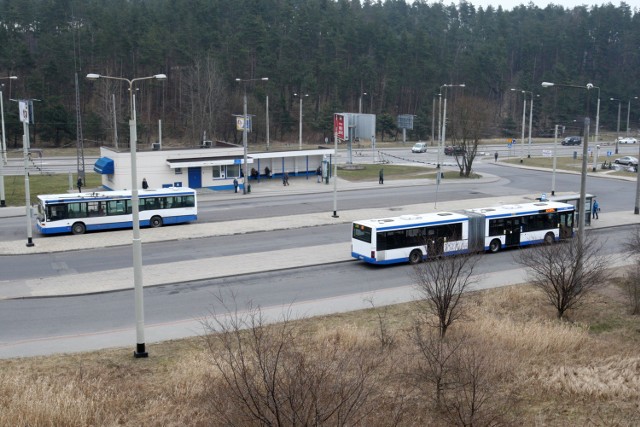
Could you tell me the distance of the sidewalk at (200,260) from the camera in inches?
987

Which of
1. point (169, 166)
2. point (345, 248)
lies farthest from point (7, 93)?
point (345, 248)

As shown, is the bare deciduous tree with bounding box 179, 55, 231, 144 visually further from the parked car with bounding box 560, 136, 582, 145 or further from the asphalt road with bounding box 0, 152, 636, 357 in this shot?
the parked car with bounding box 560, 136, 582, 145

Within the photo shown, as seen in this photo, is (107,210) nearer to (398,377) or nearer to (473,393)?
(398,377)

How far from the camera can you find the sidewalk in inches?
987

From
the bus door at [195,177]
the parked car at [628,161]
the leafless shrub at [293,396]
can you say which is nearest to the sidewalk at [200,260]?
the bus door at [195,177]

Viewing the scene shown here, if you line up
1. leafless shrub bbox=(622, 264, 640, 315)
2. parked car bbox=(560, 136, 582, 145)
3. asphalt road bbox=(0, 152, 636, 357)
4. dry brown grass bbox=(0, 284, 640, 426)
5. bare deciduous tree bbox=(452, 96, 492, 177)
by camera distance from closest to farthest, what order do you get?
dry brown grass bbox=(0, 284, 640, 426)
asphalt road bbox=(0, 152, 636, 357)
leafless shrub bbox=(622, 264, 640, 315)
bare deciduous tree bbox=(452, 96, 492, 177)
parked car bbox=(560, 136, 582, 145)

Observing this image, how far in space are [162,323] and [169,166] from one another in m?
30.9

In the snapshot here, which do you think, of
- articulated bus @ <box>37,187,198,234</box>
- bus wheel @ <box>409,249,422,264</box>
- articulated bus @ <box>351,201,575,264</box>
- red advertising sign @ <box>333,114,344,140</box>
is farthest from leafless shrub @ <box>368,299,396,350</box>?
red advertising sign @ <box>333,114,344,140</box>

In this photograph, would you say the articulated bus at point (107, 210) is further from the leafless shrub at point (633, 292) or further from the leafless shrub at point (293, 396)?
the leafless shrub at point (293, 396)

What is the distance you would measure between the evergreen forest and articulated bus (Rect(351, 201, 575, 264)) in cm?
3624

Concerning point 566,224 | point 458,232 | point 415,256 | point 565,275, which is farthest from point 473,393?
point 566,224

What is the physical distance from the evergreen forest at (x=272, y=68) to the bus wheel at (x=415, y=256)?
137 ft

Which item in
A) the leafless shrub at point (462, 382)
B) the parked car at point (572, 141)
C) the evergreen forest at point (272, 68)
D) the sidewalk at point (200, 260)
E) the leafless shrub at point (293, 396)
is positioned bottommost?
the sidewalk at point (200, 260)

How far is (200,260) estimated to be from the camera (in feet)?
96.0
